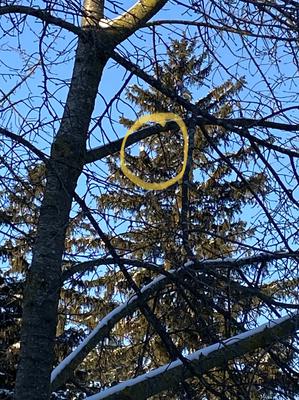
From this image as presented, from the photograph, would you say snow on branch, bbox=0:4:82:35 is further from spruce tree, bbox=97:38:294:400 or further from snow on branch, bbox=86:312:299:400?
snow on branch, bbox=86:312:299:400

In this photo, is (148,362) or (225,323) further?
(148,362)

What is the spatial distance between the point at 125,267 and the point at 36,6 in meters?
1.43

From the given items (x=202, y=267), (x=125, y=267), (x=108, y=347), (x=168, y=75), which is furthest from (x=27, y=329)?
(x=168, y=75)

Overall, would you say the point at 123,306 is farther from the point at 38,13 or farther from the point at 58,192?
the point at 38,13

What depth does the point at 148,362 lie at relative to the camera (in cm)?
562

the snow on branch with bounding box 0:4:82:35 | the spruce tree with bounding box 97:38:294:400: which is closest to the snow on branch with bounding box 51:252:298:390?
the spruce tree with bounding box 97:38:294:400

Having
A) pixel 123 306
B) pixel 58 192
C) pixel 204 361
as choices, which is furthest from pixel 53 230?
pixel 204 361

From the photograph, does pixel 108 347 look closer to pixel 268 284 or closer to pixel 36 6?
pixel 268 284

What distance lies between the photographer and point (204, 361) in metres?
3.65

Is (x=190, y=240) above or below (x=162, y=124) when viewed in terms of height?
below

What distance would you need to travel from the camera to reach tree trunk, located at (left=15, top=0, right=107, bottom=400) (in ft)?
11.1

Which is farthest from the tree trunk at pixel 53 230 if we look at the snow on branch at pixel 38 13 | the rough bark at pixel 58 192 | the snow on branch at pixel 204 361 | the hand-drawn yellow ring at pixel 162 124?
the snow on branch at pixel 204 361

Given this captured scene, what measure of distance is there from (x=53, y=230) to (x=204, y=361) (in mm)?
1012

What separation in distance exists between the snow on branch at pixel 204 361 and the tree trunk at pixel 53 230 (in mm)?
429
